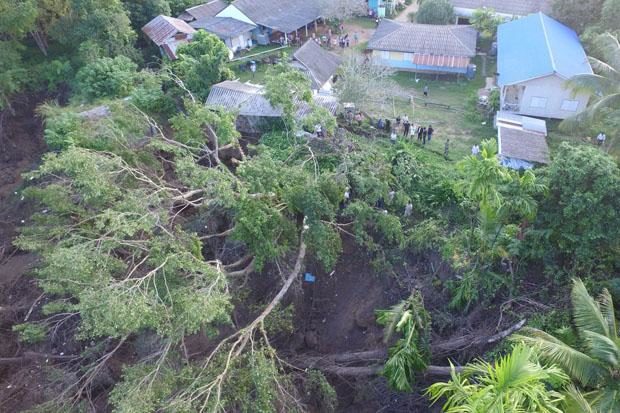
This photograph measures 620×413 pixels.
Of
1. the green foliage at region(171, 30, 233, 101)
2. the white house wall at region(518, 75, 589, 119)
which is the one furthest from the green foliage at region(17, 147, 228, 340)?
the white house wall at region(518, 75, 589, 119)

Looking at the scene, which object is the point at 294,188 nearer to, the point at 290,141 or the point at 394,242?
the point at 394,242

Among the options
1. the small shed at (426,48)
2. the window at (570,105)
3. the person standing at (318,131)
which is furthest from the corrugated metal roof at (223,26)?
the window at (570,105)

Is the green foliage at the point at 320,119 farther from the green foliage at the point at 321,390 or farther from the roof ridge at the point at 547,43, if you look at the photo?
A: the roof ridge at the point at 547,43

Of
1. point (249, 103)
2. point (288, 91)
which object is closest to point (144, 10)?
point (249, 103)

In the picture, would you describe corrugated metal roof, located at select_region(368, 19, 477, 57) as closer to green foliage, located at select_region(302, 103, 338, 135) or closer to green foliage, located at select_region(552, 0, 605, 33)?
green foliage, located at select_region(552, 0, 605, 33)

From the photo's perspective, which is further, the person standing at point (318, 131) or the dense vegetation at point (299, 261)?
the person standing at point (318, 131)

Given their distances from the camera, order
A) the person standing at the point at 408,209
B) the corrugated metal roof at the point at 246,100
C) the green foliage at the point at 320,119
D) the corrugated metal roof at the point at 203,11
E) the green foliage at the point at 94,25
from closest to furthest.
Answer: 1. the person standing at the point at 408,209
2. the green foliage at the point at 320,119
3. the corrugated metal roof at the point at 246,100
4. the green foliage at the point at 94,25
5. the corrugated metal roof at the point at 203,11

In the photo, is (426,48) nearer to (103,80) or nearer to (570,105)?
(570,105)
